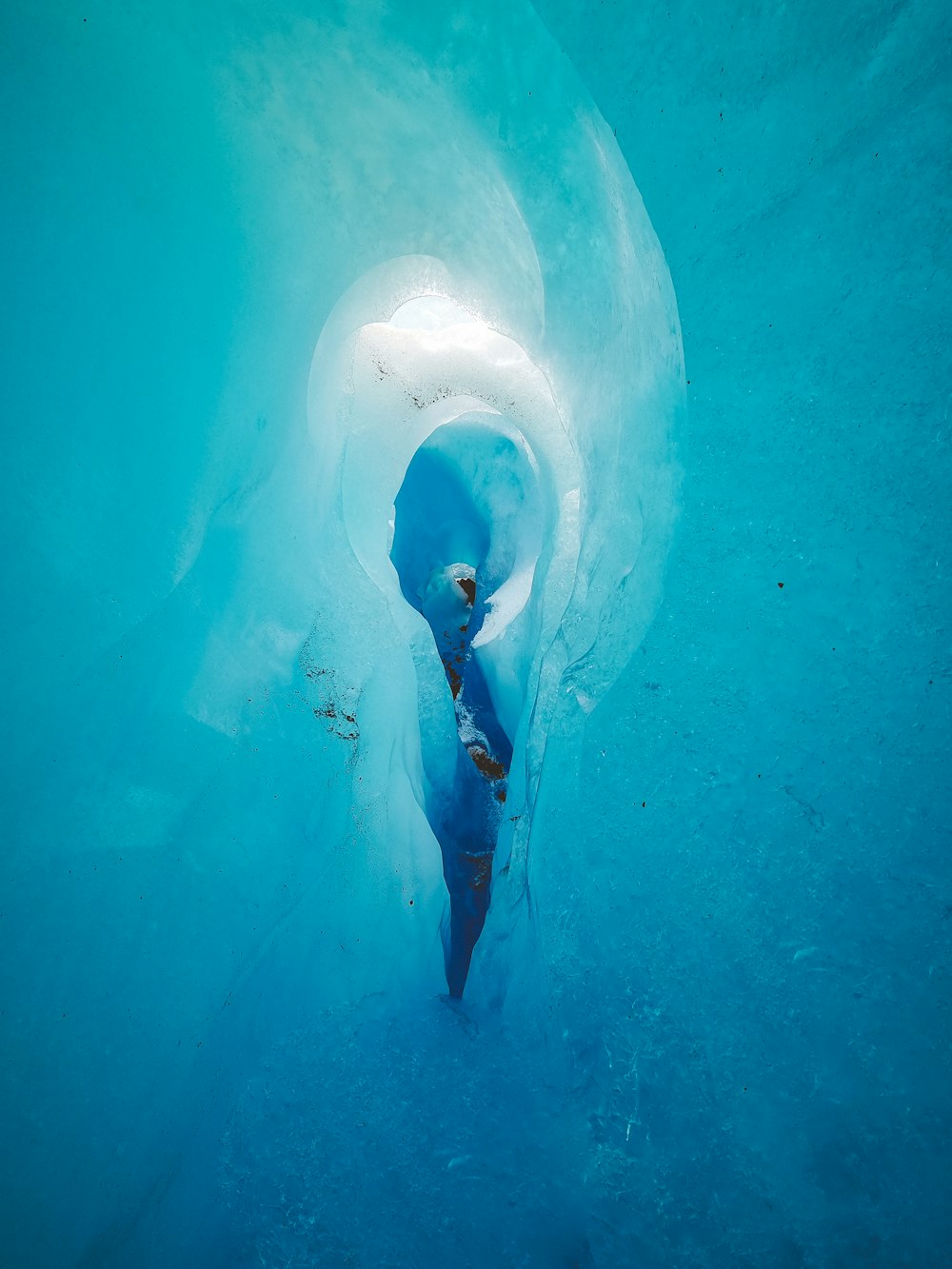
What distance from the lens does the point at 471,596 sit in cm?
376

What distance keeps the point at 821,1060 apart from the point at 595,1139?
621 millimetres

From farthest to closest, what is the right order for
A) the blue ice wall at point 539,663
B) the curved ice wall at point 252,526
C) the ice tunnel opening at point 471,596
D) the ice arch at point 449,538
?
the ice tunnel opening at point 471,596 < the ice arch at point 449,538 < the curved ice wall at point 252,526 < the blue ice wall at point 539,663

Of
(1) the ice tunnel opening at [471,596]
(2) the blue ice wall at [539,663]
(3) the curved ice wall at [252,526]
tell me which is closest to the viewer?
(2) the blue ice wall at [539,663]

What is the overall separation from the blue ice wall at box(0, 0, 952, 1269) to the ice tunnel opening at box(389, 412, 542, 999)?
669 mm

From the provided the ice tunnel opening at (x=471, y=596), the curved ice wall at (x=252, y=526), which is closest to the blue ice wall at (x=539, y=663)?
the curved ice wall at (x=252, y=526)

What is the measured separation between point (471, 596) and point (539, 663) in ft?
4.85

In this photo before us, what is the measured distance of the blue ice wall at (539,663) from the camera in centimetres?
121

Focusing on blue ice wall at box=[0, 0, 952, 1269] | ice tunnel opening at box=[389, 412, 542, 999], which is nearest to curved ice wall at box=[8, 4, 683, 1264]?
blue ice wall at box=[0, 0, 952, 1269]

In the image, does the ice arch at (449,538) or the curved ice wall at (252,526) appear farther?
the ice arch at (449,538)

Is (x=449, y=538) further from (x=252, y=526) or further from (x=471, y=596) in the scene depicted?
(x=252, y=526)

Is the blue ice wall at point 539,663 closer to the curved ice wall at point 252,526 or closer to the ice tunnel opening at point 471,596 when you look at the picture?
the curved ice wall at point 252,526

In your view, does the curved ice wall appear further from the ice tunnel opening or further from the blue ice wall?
the ice tunnel opening

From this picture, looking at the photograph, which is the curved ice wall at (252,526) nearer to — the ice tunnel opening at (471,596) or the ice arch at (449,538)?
the ice arch at (449,538)

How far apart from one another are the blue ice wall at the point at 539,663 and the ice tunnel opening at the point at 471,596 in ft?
2.20
